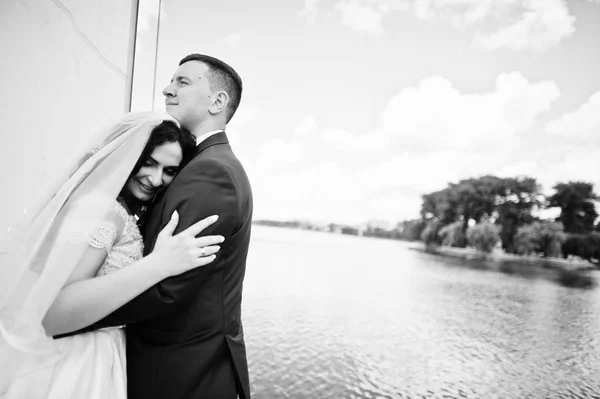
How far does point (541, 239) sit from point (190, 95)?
44859 millimetres

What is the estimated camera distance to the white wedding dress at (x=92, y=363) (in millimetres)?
1073

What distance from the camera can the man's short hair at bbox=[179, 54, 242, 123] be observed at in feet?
4.91

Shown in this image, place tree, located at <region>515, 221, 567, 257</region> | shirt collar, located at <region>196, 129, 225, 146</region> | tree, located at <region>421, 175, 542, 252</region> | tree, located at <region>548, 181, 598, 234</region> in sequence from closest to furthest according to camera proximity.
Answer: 1. shirt collar, located at <region>196, 129, 225, 146</region>
2. tree, located at <region>515, 221, 567, 257</region>
3. tree, located at <region>548, 181, 598, 234</region>
4. tree, located at <region>421, 175, 542, 252</region>

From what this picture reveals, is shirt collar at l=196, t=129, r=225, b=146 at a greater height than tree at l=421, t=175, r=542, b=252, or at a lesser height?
lesser

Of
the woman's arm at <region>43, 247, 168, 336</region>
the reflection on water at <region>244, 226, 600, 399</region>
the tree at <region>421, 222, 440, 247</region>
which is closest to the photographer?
the woman's arm at <region>43, 247, 168, 336</region>

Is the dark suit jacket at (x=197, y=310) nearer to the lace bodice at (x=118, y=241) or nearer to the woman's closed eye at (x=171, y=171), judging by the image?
the lace bodice at (x=118, y=241)

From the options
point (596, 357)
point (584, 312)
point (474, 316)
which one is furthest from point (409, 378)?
point (584, 312)

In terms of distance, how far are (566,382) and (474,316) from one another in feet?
14.5

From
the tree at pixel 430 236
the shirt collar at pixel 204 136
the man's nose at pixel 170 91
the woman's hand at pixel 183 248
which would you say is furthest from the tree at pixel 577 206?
the woman's hand at pixel 183 248

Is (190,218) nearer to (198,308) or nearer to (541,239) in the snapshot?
(198,308)

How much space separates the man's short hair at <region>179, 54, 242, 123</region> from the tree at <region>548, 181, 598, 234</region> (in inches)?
1972

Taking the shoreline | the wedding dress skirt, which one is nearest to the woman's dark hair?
the wedding dress skirt

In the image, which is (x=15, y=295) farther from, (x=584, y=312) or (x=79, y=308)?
(x=584, y=312)

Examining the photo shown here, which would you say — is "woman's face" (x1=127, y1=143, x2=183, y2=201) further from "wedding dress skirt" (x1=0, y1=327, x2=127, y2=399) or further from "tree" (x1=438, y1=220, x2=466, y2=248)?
"tree" (x1=438, y1=220, x2=466, y2=248)
